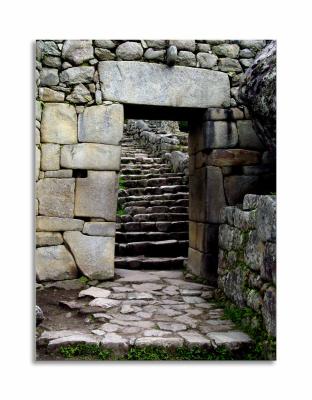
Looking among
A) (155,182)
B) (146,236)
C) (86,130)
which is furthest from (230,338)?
(155,182)

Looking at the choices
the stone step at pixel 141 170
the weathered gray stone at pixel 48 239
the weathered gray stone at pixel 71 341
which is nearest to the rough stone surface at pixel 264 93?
the weathered gray stone at pixel 71 341

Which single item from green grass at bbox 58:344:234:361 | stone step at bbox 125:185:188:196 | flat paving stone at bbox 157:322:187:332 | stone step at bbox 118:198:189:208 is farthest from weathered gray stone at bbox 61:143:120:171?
stone step at bbox 125:185:188:196

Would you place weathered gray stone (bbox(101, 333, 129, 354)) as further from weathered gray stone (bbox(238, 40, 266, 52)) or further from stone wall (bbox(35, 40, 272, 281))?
weathered gray stone (bbox(238, 40, 266, 52))

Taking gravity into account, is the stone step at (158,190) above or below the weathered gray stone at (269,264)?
above

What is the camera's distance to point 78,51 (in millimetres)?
4371

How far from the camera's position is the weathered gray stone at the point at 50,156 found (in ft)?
14.3

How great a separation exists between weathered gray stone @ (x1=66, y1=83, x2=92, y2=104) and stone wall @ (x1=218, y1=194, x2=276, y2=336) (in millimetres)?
1771

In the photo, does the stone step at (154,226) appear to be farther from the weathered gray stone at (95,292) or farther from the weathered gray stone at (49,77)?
the weathered gray stone at (49,77)

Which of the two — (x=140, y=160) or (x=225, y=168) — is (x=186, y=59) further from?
(x=140, y=160)

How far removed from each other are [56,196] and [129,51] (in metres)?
1.61

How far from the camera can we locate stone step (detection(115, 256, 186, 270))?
5605mm

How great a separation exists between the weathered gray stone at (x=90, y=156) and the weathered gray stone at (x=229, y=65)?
4.65 ft

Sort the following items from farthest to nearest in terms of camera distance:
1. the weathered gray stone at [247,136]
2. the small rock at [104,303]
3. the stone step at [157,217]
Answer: the stone step at [157,217] < the weathered gray stone at [247,136] < the small rock at [104,303]

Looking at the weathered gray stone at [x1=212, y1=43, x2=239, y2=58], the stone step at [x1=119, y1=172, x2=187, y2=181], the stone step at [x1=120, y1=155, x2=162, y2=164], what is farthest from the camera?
the stone step at [x1=120, y1=155, x2=162, y2=164]
